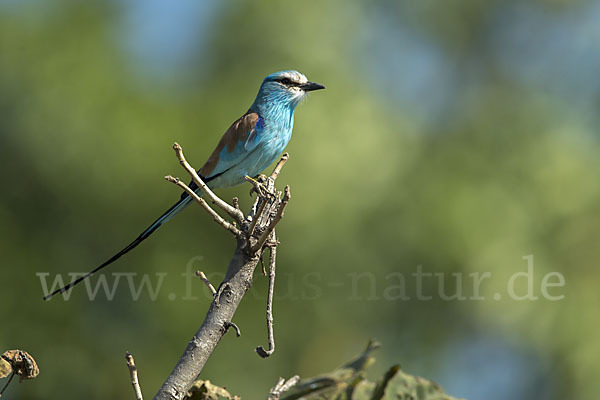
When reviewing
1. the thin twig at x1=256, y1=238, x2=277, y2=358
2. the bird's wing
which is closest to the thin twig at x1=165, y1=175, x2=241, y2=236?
the thin twig at x1=256, y1=238, x2=277, y2=358

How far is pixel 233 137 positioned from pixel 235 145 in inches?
2.4

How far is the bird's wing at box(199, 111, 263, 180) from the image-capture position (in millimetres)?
4129

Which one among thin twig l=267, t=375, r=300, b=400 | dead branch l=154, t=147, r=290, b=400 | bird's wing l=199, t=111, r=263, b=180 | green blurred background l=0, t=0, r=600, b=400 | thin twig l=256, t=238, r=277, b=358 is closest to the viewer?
thin twig l=267, t=375, r=300, b=400

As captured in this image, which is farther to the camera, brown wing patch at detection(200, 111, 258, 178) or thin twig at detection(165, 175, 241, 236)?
brown wing patch at detection(200, 111, 258, 178)

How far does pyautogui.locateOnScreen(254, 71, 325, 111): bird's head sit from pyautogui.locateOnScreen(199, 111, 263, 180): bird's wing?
26 cm

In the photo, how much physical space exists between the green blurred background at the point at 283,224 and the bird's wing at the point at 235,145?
3571 mm

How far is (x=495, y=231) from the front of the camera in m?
9.88

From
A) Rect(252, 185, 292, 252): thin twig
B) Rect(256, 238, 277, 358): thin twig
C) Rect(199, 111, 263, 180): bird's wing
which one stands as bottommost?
Rect(256, 238, 277, 358): thin twig

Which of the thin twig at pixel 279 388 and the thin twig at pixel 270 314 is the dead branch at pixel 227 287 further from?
the thin twig at pixel 279 388

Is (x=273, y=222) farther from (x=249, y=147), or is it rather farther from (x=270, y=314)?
(x=249, y=147)

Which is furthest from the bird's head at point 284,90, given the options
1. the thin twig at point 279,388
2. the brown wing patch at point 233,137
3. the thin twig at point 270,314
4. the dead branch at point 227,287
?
the thin twig at point 279,388

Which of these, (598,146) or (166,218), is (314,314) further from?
(166,218)

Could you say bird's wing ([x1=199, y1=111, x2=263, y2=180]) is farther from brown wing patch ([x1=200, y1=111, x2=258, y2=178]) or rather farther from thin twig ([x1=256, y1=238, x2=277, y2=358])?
thin twig ([x1=256, y1=238, x2=277, y2=358])

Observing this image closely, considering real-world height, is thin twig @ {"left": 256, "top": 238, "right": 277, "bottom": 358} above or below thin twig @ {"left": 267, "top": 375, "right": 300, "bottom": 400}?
above
